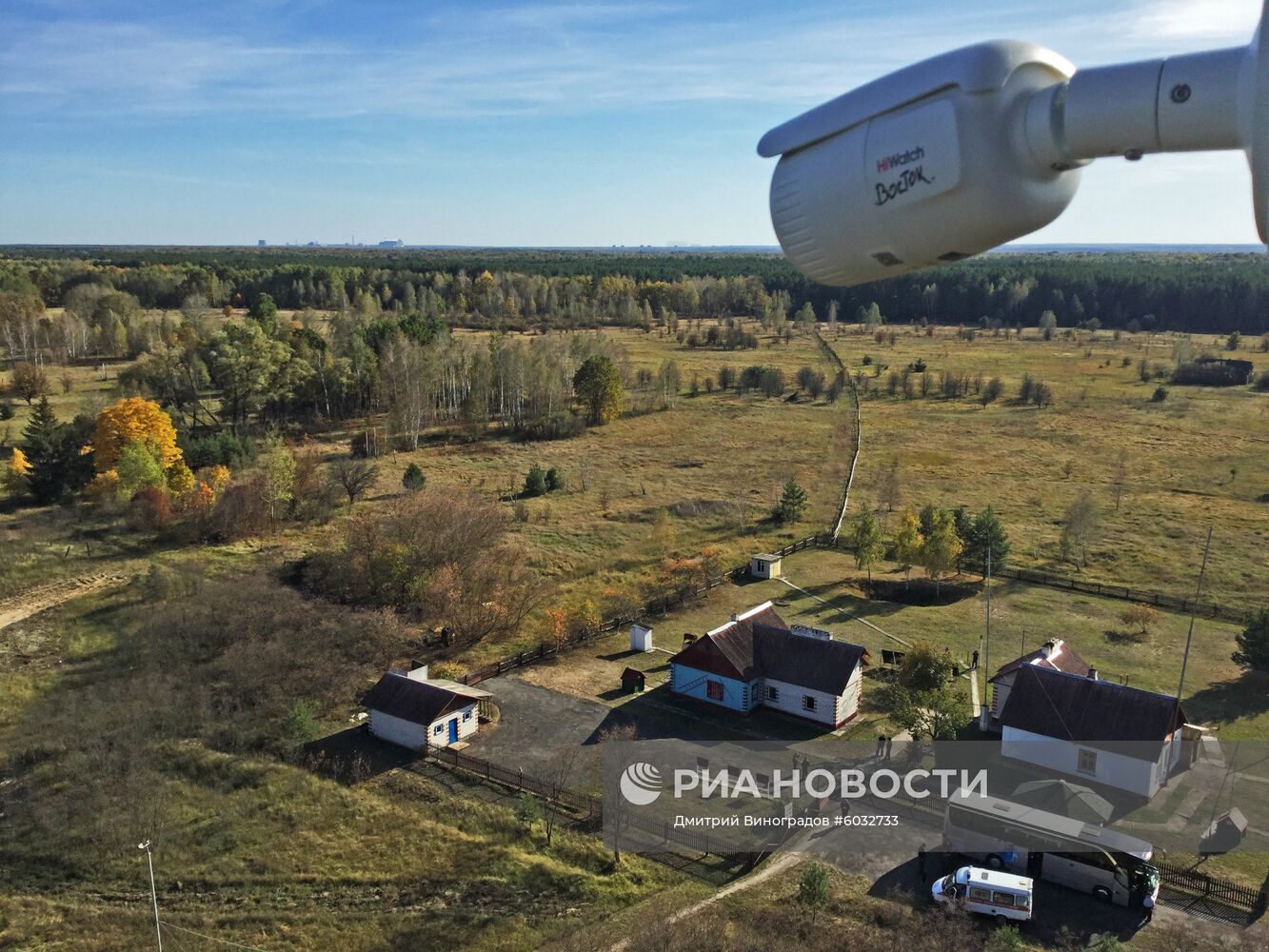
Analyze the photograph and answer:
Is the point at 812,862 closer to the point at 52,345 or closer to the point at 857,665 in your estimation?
the point at 857,665

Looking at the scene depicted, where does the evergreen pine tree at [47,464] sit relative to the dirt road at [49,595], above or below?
above

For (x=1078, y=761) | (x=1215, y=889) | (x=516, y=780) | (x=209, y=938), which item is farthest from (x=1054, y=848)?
(x=209, y=938)

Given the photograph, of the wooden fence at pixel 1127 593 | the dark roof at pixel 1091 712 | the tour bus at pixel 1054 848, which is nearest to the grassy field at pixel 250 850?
the tour bus at pixel 1054 848

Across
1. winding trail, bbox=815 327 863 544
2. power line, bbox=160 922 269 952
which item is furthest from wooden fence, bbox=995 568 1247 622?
power line, bbox=160 922 269 952

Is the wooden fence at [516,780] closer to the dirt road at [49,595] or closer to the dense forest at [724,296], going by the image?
the dirt road at [49,595]

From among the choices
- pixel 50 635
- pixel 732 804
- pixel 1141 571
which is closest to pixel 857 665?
pixel 732 804

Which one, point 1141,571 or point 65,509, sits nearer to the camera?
point 1141,571

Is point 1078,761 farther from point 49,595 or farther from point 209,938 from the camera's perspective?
point 49,595
